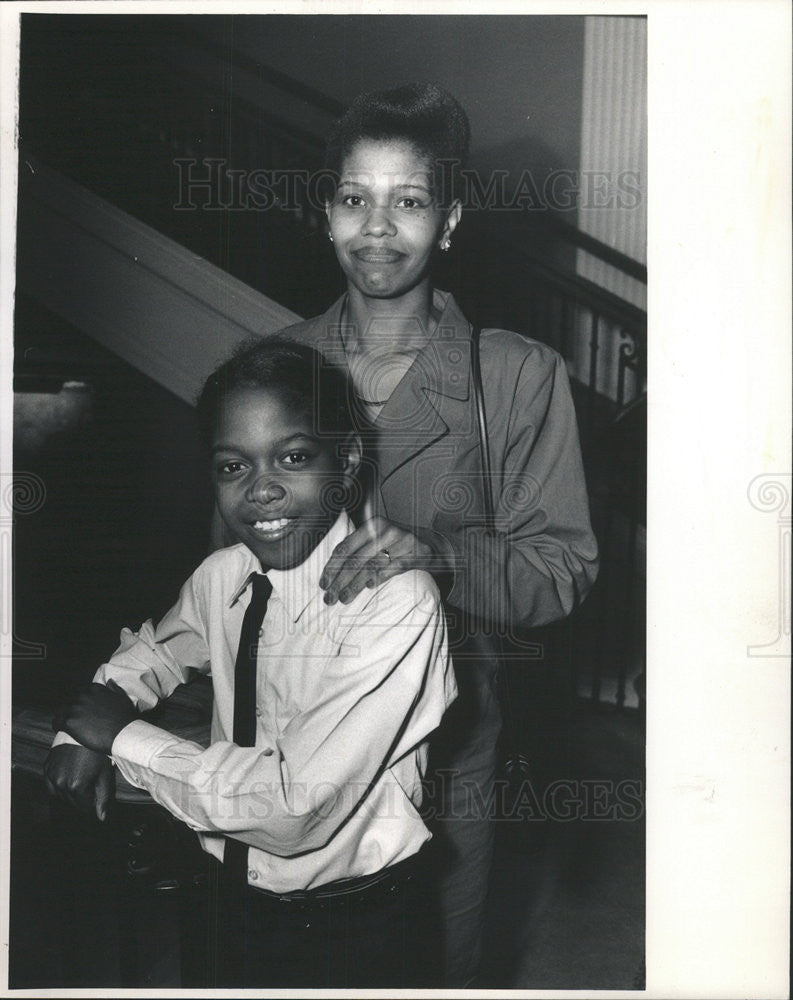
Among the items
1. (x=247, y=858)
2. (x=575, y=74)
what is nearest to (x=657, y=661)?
(x=247, y=858)

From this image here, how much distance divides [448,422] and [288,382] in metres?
0.33

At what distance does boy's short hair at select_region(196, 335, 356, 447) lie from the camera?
1997 mm

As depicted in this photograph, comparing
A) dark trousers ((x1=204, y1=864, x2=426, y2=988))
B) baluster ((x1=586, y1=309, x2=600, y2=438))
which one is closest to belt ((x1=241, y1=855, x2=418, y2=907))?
dark trousers ((x1=204, y1=864, x2=426, y2=988))

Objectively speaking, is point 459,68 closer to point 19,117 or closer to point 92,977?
point 19,117

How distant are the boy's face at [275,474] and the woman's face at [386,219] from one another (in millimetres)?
327

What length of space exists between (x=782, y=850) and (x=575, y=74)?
1683 millimetres

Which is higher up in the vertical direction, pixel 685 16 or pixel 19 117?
pixel 685 16

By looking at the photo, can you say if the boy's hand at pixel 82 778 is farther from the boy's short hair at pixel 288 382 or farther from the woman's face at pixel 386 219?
the woman's face at pixel 386 219

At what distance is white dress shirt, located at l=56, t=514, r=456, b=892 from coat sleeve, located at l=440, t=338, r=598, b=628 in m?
0.13

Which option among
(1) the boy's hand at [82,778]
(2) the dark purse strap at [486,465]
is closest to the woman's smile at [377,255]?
(2) the dark purse strap at [486,465]

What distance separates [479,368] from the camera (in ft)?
6.77

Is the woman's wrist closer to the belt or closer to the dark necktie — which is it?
the dark necktie

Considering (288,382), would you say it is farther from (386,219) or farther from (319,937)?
(319,937)

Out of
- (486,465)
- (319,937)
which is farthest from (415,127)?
(319,937)
